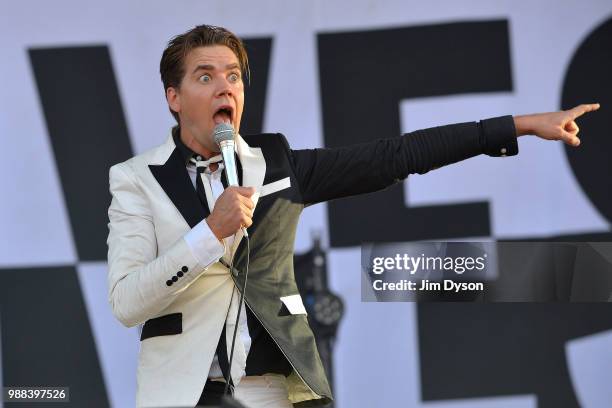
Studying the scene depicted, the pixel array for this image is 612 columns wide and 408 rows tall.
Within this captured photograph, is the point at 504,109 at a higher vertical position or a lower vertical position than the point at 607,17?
lower

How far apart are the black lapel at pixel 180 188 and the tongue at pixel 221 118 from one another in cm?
13

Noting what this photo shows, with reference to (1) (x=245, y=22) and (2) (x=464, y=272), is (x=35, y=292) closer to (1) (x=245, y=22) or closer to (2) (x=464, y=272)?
(1) (x=245, y=22)

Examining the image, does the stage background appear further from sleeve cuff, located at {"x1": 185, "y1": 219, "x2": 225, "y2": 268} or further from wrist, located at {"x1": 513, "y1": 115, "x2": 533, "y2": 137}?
sleeve cuff, located at {"x1": 185, "y1": 219, "x2": 225, "y2": 268}

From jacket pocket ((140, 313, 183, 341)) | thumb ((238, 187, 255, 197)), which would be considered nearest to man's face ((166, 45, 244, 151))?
thumb ((238, 187, 255, 197))

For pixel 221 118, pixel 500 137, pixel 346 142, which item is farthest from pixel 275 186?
pixel 346 142

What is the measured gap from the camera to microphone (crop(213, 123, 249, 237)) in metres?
2.38

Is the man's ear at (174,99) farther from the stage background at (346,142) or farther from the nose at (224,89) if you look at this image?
the stage background at (346,142)

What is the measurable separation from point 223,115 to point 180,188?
0.70ft

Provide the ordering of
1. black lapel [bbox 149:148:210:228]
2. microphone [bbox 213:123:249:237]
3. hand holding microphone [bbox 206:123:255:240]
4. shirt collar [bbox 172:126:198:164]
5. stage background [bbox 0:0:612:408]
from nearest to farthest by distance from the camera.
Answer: hand holding microphone [bbox 206:123:255:240] < microphone [bbox 213:123:249:237] < black lapel [bbox 149:148:210:228] < shirt collar [bbox 172:126:198:164] < stage background [bbox 0:0:612:408]

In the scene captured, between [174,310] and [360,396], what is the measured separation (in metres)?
2.03

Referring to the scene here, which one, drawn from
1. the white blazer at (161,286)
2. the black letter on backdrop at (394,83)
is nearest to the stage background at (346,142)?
the black letter on backdrop at (394,83)

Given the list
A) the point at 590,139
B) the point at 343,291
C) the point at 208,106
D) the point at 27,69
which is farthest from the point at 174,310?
the point at 590,139

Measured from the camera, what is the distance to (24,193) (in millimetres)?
4383

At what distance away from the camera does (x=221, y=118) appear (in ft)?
8.52
